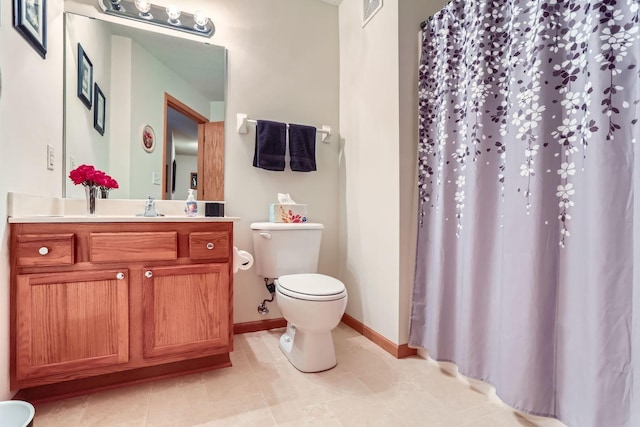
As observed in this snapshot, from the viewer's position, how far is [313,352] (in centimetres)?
157

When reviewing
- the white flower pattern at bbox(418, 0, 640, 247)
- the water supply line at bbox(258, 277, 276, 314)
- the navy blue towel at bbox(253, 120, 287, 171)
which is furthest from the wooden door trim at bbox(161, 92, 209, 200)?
the white flower pattern at bbox(418, 0, 640, 247)

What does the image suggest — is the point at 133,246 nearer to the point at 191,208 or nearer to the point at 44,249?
the point at 44,249

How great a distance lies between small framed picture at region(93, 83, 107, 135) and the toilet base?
1.63 m

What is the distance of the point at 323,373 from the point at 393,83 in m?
1.65

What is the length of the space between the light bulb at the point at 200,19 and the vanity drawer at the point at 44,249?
1501 mm

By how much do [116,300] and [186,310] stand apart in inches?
11.4

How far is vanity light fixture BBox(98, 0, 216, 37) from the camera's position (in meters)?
1.76

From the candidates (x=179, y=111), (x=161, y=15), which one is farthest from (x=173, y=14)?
(x=179, y=111)

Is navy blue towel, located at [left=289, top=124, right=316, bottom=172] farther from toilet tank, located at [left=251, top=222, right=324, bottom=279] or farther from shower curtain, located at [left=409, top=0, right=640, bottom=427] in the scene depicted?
shower curtain, located at [left=409, top=0, right=640, bottom=427]

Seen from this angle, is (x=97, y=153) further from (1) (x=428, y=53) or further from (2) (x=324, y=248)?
(1) (x=428, y=53)

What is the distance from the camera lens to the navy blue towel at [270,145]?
79.5 inches

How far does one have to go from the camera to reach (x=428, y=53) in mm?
1651

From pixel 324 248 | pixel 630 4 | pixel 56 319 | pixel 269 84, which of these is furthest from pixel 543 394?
pixel 269 84

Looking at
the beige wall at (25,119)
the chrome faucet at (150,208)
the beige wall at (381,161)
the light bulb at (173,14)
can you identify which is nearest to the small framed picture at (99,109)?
the beige wall at (25,119)
